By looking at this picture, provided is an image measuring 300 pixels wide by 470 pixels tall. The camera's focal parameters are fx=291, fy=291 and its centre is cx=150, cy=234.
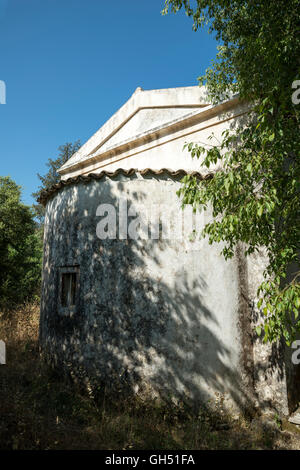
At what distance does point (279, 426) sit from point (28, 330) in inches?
256

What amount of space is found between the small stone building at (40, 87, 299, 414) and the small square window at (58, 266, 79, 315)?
21 millimetres

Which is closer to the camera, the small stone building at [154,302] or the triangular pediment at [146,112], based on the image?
the small stone building at [154,302]

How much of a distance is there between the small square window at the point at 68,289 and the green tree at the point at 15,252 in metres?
6.65

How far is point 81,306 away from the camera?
5.59 m

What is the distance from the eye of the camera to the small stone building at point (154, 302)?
16.1ft

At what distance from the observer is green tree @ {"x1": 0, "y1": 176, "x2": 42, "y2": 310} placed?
40.8 ft
